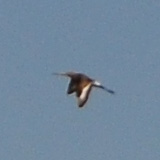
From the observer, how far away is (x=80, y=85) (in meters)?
16.3

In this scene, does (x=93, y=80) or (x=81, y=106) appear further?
(x=93, y=80)

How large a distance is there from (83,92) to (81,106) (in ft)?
2.95

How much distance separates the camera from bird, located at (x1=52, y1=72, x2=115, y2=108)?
609 inches

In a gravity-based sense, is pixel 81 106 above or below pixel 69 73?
below

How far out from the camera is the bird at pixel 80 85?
15459 millimetres

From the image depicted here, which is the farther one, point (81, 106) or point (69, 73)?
point (69, 73)

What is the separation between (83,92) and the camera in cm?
1566

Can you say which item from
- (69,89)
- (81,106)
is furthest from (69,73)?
(81,106)

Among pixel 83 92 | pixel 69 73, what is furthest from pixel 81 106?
pixel 69 73

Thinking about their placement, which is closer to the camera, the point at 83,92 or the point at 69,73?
the point at 83,92

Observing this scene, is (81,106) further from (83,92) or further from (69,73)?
(69,73)

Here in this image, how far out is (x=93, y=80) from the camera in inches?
631

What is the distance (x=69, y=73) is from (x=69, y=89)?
914 millimetres

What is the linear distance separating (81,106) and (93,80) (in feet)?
5.20
